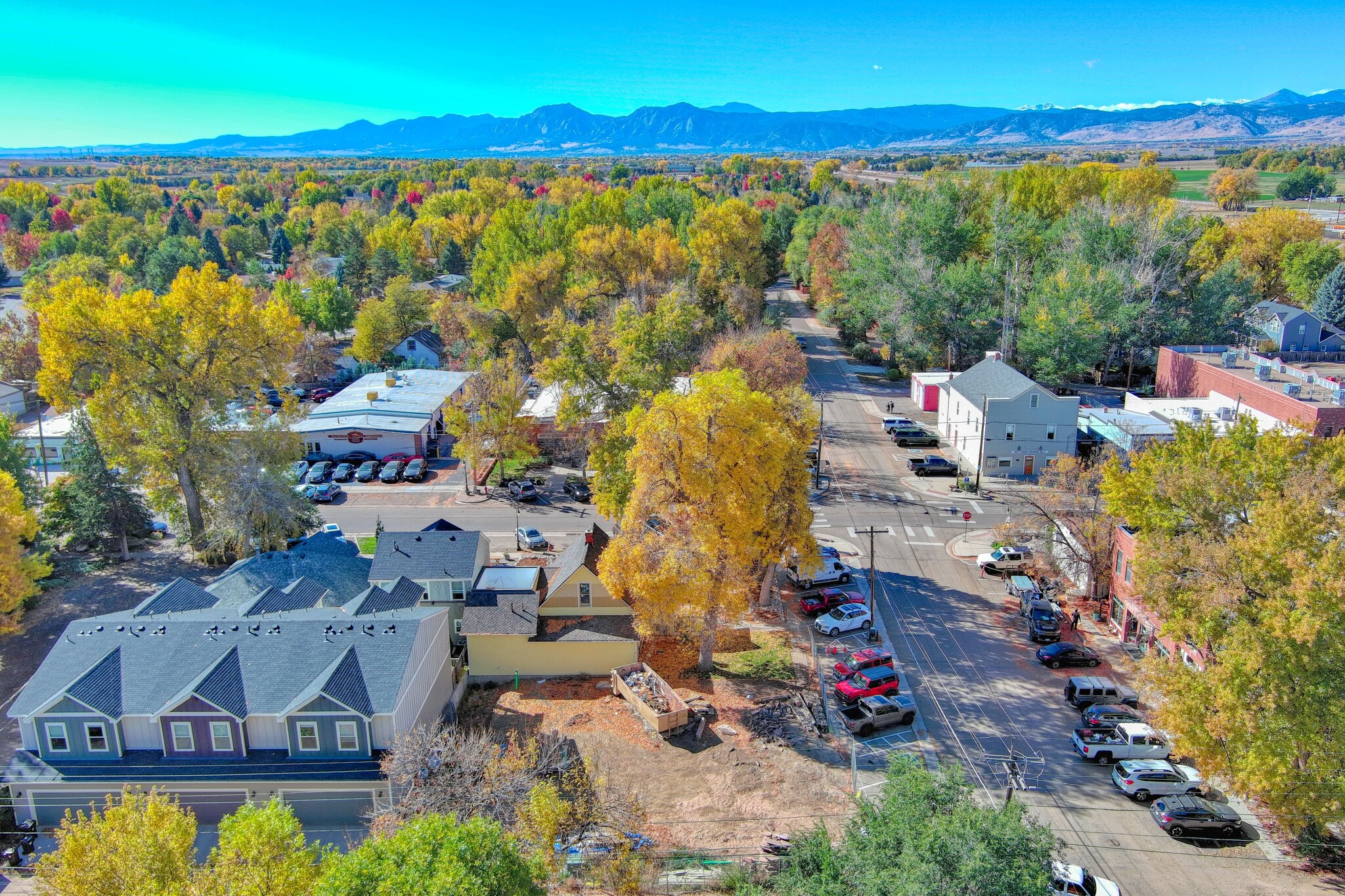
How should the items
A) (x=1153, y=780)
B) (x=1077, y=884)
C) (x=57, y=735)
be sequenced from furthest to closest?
(x=57, y=735) → (x=1153, y=780) → (x=1077, y=884)

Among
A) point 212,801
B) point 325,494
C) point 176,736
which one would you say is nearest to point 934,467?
point 325,494

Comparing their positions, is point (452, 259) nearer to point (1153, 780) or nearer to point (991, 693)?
point (991, 693)

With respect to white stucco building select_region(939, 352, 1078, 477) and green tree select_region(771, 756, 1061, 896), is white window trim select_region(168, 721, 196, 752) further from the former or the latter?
white stucco building select_region(939, 352, 1078, 477)

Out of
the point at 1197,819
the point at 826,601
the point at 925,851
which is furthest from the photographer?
the point at 826,601

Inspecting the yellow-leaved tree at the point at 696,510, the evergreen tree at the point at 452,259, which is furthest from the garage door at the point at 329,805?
the evergreen tree at the point at 452,259

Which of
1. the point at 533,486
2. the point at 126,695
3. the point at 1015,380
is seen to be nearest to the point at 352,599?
the point at 126,695

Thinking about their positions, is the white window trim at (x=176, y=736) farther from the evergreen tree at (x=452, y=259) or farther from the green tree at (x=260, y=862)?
the evergreen tree at (x=452, y=259)

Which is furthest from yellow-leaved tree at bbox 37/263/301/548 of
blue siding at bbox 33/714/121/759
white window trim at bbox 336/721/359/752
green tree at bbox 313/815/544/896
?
green tree at bbox 313/815/544/896
